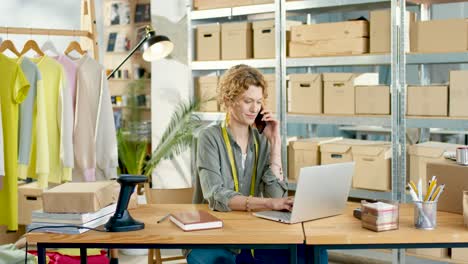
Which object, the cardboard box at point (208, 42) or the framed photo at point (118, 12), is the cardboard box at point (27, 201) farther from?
the framed photo at point (118, 12)

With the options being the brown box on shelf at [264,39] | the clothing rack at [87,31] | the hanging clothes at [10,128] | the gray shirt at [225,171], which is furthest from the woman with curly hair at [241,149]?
the brown box on shelf at [264,39]

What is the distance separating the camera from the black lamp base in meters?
2.79

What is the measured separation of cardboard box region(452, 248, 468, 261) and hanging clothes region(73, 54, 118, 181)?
2.34 metres

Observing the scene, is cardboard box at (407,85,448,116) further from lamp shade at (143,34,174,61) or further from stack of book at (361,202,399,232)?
stack of book at (361,202,399,232)

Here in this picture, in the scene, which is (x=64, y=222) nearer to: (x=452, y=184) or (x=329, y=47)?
(x=452, y=184)

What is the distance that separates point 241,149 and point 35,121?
1695 millimetres

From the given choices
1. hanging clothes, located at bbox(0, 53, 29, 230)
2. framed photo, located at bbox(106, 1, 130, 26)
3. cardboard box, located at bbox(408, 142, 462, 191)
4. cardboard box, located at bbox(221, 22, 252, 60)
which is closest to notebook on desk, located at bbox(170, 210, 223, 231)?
hanging clothes, located at bbox(0, 53, 29, 230)

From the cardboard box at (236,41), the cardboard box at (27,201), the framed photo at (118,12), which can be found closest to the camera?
the cardboard box at (27,201)

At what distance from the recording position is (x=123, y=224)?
281cm

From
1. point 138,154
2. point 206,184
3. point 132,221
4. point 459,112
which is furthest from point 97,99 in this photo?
point 459,112

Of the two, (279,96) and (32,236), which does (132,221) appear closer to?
(32,236)

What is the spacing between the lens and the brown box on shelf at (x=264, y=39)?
5.45 m

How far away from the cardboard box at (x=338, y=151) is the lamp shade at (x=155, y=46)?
4.46 feet

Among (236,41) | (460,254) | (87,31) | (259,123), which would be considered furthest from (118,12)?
(460,254)
